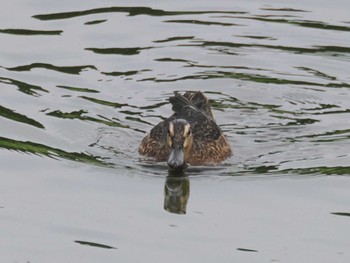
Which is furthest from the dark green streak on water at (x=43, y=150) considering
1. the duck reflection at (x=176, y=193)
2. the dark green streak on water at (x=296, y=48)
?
the dark green streak on water at (x=296, y=48)

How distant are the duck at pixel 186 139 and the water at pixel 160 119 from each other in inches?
8.7

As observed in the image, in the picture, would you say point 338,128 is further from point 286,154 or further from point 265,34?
point 265,34

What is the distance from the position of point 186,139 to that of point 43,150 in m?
1.76

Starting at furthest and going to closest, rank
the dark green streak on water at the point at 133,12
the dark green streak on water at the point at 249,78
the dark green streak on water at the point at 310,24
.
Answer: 1. the dark green streak on water at the point at 133,12
2. the dark green streak on water at the point at 310,24
3. the dark green streak on water at the point at 249,78

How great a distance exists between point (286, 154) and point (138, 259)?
4.35m

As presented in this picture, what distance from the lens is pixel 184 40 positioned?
20.8 m

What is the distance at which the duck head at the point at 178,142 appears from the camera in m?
15.5

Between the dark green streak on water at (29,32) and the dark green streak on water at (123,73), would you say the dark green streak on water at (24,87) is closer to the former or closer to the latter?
the dark green streak on water at (123,73)

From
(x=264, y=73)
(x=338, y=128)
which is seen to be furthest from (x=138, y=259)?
(x=264, y=73)

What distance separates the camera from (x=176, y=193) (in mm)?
14961

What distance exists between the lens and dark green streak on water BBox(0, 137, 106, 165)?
15.9 meters

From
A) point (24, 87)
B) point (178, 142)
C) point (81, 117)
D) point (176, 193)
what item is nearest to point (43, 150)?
point (81, 117)

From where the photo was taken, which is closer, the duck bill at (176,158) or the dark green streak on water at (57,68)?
the duck bill at (176,158)

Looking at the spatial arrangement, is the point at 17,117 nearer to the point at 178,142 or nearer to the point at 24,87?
the point at 24,87
